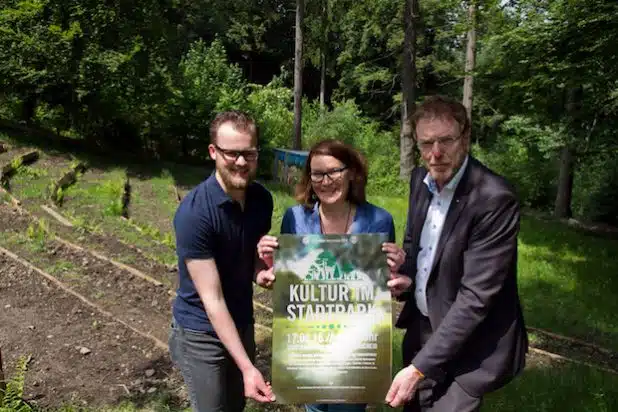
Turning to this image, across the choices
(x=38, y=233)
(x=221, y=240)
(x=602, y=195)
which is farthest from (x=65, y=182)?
(x=602, y=195)

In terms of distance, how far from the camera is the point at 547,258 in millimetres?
11289

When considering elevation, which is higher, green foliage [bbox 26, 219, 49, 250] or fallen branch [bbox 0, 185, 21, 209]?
fallen branch [bbox 0, 185, 21, 209]

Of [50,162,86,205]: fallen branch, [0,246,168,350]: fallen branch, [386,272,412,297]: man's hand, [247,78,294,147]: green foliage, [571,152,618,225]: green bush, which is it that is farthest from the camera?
[247,78,294,147]: green foliage

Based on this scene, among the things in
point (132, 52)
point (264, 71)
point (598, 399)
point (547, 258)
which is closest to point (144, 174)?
point (132, 52)

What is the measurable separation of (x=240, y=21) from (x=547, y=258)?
101 feet

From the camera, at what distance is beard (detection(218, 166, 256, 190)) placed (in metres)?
2.64

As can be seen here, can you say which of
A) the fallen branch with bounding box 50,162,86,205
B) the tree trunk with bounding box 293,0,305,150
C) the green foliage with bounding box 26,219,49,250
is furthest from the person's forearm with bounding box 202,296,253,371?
the tree trunk with bounding box 293,0,305,150

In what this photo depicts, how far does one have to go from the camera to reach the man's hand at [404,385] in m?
2.38

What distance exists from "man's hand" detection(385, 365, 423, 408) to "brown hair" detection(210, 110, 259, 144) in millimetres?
1222

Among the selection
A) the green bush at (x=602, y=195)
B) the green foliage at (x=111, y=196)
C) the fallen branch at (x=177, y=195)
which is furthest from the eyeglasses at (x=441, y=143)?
the green bush at (x=602, y=195)

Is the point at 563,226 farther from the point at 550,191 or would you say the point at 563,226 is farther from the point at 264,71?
the point at 264,71

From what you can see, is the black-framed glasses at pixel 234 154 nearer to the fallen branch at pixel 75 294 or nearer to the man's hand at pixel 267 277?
the man's hand at pixel 267 277

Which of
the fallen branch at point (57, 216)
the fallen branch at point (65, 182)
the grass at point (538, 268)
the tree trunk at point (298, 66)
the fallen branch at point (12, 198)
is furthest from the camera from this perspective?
the tree trunk at point (298, 66)

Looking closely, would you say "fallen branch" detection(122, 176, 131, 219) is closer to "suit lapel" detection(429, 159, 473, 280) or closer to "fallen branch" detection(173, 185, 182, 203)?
"fallen branch" detection(173, 185, 182, 203)
